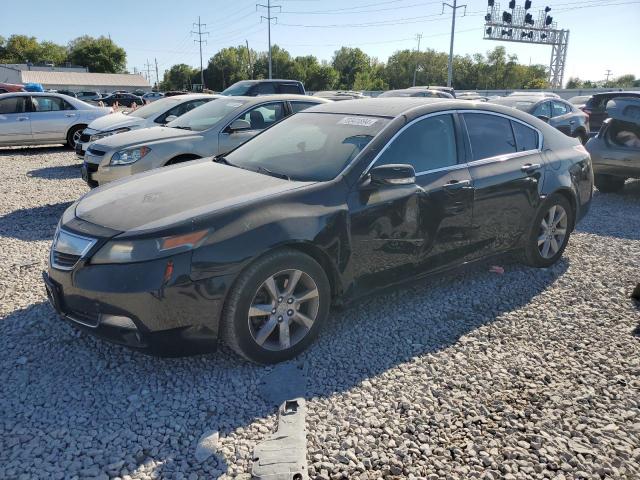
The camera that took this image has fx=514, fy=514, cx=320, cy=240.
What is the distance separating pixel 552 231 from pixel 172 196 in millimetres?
3612

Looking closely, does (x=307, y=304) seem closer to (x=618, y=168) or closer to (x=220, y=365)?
(x=220, y=365)

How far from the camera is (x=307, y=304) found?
3391 mm

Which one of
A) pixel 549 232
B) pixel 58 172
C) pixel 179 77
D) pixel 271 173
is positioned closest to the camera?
pixel 271 173

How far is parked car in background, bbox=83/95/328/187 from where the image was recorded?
23.8ft

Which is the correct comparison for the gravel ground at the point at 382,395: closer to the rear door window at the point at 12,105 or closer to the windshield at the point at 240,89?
the windshield at the point at 240,89

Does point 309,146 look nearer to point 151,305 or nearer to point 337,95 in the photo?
point 151,305

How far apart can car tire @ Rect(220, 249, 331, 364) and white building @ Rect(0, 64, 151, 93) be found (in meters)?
85.1

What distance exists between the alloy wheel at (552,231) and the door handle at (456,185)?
124 cm

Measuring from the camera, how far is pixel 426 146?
400cm

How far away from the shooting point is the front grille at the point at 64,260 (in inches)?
122

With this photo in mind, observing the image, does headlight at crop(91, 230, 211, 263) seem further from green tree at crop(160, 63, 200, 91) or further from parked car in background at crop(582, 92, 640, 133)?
green tree at crop(160, 63, 200, 91)

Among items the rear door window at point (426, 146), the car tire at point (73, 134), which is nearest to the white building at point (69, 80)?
the car tire at point (73, 134)

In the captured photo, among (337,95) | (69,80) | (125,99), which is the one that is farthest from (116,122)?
(69,80)

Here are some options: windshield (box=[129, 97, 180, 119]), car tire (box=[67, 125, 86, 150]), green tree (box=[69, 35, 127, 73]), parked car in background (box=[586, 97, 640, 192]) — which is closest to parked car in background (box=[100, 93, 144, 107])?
car tire (box=[67, 125, 86, 150])
